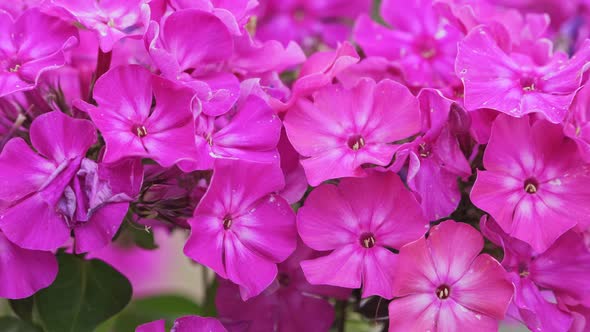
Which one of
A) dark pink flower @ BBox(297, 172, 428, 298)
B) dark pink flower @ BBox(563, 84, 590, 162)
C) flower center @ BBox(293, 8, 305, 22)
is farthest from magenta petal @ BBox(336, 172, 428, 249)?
flower center @ BBox(293, 8, 305, 22)

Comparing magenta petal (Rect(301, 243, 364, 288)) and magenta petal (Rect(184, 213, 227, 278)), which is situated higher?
magenta petal (Rect(301, 243, 364, 288))

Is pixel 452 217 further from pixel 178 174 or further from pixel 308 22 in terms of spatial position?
pixel 308 22

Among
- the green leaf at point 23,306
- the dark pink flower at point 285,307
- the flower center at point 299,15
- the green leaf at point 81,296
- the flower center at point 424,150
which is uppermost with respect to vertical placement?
the flower center at point 424,150

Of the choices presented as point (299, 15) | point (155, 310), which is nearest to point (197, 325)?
point (155, 310)

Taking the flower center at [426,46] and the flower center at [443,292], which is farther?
the flower center at [426,46]

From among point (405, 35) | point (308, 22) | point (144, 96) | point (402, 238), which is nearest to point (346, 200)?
point (402, 238)

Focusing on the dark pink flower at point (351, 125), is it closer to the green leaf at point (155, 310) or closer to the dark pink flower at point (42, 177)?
the dark pink flower at point (42, 177)

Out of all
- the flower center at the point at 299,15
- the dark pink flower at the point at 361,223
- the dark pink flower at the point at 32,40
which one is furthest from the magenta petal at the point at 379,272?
the flower center at the point at 299,15

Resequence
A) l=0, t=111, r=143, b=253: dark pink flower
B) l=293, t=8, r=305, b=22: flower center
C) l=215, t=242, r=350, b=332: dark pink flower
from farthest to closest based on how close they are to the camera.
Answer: l=293, t=8, r=305, b=22: flower center < l=215, t=242, r=350, b=332: dark pink flower < l=0, t=111, r=143, b=253: dark pink flower

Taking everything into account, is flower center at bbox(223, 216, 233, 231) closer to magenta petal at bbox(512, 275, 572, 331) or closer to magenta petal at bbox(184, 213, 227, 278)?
magenta petal at bbox(184, 213, 227, 278)
